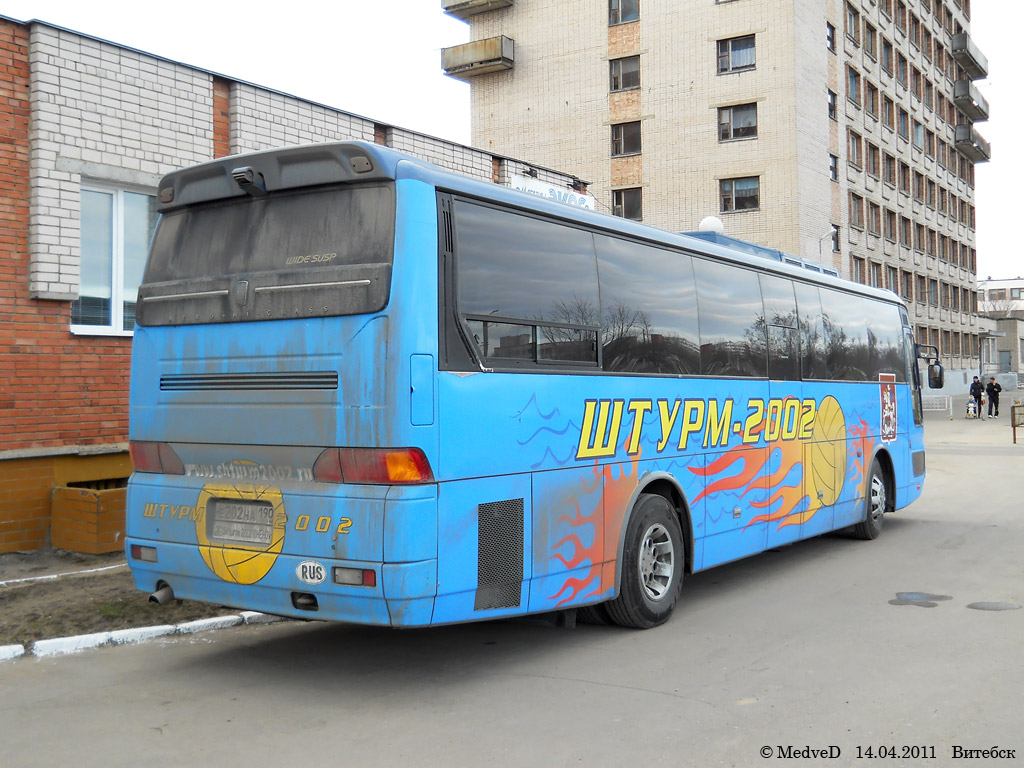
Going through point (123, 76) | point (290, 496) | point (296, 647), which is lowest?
point (296, 647)

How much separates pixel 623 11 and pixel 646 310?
124 feet

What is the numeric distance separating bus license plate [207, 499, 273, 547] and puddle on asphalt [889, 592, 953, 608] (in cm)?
506

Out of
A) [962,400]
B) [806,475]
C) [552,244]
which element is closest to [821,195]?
[962,400]

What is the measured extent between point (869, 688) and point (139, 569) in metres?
4.38

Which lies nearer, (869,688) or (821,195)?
(869,688)

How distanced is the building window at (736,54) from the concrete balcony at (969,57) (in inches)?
1276

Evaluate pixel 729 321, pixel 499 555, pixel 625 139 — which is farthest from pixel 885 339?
pixel 625 139

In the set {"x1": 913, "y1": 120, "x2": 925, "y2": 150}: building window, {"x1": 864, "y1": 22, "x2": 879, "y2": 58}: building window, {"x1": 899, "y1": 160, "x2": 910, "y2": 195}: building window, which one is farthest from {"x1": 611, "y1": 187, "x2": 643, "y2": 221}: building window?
{"x1": 913, "y1": 120, "x2": 925, "y2": 150}: building window

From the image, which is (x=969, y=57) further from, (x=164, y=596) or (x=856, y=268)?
(x=164, y=596)

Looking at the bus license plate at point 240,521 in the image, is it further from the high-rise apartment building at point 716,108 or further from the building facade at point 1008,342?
the building facade at point 1008,342

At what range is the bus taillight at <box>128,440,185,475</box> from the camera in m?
6.11

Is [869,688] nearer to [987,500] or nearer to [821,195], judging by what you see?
[987,500]

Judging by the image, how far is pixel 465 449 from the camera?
5.59 metres

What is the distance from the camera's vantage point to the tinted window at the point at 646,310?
23.0ft
